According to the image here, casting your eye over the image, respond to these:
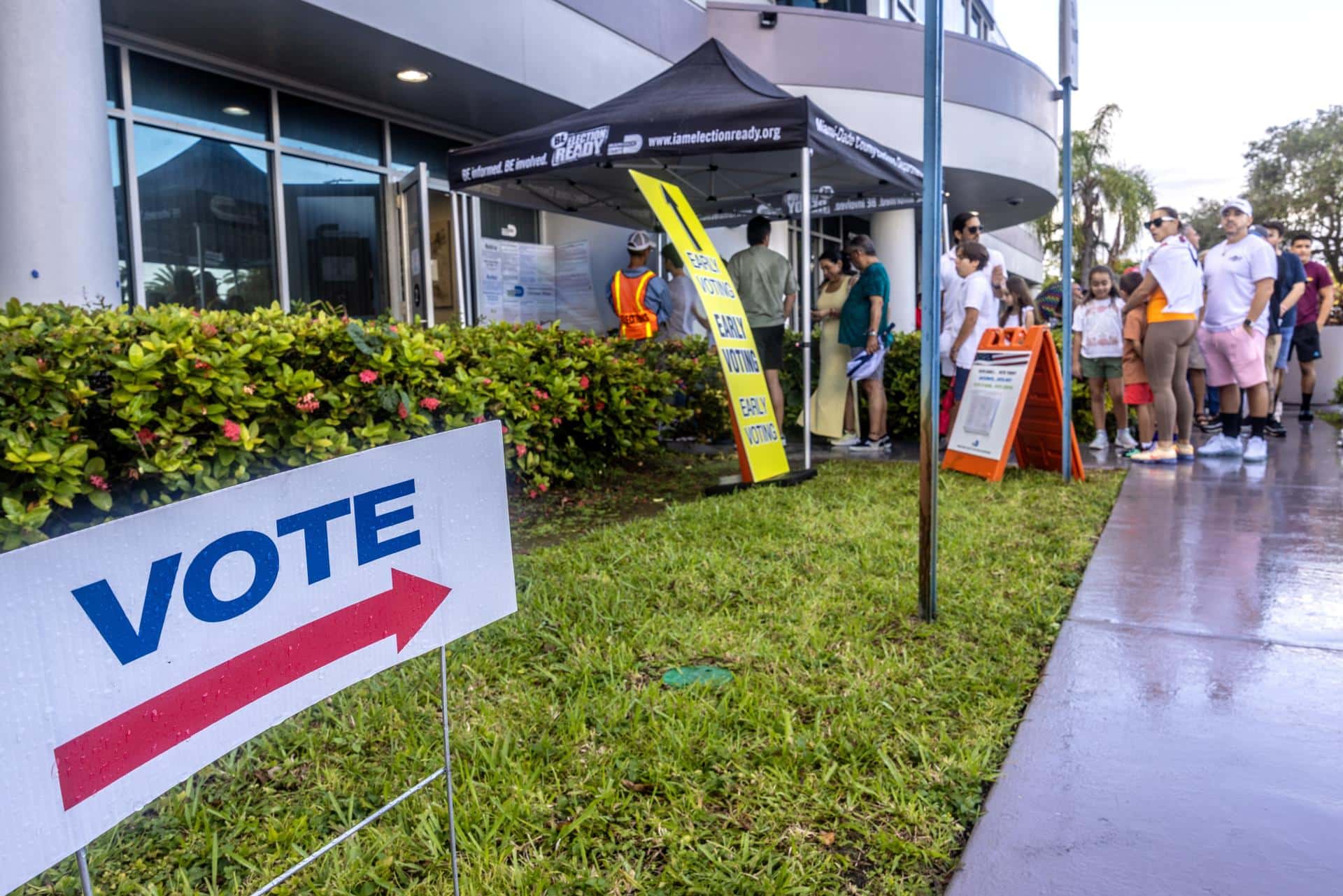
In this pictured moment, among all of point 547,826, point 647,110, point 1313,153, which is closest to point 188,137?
point 647,110

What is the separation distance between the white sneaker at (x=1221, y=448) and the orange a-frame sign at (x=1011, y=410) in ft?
5.87

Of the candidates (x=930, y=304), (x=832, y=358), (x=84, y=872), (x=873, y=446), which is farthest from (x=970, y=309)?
(x=84, y=872)

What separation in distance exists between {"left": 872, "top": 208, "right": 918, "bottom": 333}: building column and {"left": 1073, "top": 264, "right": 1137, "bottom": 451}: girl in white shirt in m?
8.24

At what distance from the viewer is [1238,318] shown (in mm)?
7289

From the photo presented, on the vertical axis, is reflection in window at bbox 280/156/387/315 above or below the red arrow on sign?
above

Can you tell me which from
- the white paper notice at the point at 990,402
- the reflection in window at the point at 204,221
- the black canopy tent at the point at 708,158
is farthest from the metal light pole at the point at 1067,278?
the reflection in window at the point at 204,221

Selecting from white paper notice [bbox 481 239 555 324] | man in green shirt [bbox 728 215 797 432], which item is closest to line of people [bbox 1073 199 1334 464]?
man in green shirt [bbox 728 215 797 432]

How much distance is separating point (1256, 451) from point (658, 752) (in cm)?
687

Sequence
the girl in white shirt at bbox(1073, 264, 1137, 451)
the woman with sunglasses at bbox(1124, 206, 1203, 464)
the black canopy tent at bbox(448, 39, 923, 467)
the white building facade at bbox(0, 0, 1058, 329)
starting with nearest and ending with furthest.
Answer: the white building facade at bbox(0, 0, 1058, 329) → the black canopy tent at bbox(448, 39, 923, 467) → the woman with sunglasses at bbox(1124, 206, 1203, 464) → the girl in white shirt at bbox(1073, 264, 1137, 451)

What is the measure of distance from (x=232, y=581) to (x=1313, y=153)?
46.7m

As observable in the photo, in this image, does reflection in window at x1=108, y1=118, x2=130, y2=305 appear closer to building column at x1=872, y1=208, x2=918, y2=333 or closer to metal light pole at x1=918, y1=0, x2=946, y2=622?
metal light pole at x1=918, y1=0, x2=946, y2=622

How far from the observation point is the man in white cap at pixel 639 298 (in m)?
8.10

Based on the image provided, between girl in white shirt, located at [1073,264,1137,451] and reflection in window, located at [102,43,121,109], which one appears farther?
girl in white shirt, located at [1073,264,1137,451]

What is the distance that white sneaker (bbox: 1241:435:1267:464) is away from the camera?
7316mm
